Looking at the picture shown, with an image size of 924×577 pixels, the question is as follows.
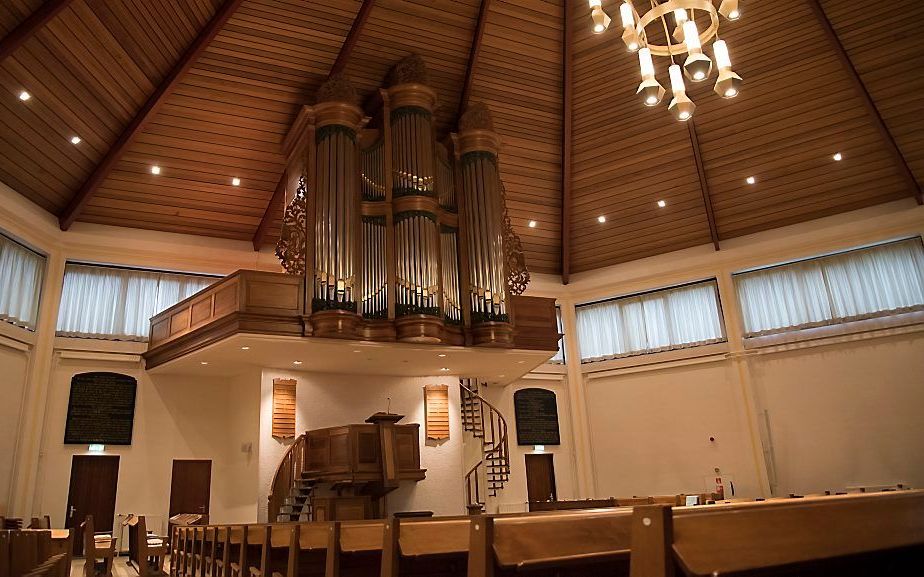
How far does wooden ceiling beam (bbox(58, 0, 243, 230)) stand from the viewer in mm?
9727

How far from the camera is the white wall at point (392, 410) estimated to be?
36.4 feet

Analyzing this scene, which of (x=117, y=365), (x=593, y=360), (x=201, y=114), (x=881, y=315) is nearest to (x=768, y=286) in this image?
(x=881, y=315)

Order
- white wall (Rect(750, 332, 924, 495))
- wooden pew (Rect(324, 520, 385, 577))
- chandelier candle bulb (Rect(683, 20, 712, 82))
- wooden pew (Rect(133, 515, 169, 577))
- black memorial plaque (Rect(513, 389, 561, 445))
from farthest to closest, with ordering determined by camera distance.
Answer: black memorial plaque (Rect(513, 389, 561, 445)), white wall (Rect(750, 332, 924, 495)), wooden pew (Rect(133, 515, 169, 577)), chandelier candle bulb (Rect(683, 20, 712, 82)), wooden pew (Rect(324, 520, 385, 577))

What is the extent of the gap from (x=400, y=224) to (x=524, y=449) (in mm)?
6388

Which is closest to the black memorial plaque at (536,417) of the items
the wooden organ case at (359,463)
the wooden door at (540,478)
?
the wooden door at (540,478)

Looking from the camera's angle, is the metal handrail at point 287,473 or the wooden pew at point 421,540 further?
the metal handrail at point 287,473

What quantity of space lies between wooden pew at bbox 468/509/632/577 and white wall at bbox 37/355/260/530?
969 cm

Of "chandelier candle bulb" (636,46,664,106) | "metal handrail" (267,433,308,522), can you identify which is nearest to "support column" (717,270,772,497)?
"metal handrail" (267,433,308,522)

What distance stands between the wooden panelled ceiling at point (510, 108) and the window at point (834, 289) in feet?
3.28

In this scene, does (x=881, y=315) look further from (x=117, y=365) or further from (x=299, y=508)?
(x=117, y=365)

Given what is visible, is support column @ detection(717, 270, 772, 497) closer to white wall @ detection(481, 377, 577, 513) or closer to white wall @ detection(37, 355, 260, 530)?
white wall @ detection(481, 377, 577, 513)

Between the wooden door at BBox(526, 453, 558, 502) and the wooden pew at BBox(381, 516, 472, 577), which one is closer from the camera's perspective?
the wooden pew at BBox(381, 516, 472, 577)

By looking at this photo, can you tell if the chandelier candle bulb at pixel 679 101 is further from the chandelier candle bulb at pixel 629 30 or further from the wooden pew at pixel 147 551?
the wooden pew at pixel 147 551

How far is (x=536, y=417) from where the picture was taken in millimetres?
14695
